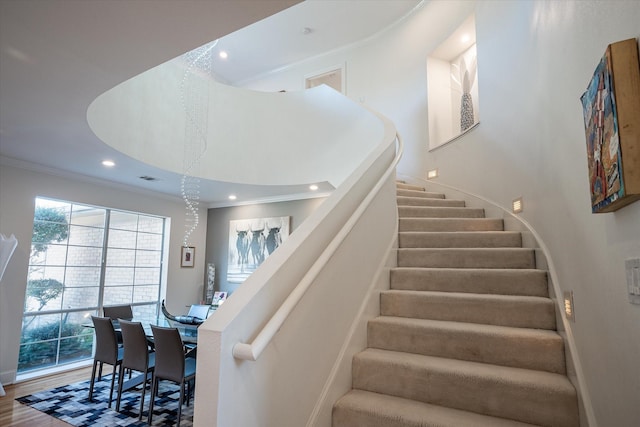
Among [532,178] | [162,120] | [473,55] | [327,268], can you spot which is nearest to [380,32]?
[473,55]

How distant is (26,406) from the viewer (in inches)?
150

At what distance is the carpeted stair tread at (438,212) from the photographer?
385 cm

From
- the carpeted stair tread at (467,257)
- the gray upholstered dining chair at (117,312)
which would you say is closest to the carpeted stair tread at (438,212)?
the carpeted stair tread at (467,257)

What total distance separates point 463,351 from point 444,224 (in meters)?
1.68

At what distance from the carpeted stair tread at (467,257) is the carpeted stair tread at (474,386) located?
0.99 metres

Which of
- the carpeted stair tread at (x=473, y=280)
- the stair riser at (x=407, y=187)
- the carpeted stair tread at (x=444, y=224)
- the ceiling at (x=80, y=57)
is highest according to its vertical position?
the ceiling at (x=80, y=57)

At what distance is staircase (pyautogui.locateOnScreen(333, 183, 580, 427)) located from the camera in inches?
68.2

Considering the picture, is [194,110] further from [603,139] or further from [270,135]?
[603,139]

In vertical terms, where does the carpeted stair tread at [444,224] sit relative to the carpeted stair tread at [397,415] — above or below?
above

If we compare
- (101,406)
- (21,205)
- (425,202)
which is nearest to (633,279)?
(425,202)

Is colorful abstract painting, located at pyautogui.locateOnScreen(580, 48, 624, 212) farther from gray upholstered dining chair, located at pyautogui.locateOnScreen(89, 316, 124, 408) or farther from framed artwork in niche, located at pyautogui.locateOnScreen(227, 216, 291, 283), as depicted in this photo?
framed artwork in niche, located at pyautogui.locateOnScreen(227, 216, 291, 283)

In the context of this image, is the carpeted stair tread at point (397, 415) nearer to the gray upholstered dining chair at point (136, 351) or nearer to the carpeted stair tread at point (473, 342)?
the carpeted stair tread at point (473, 342)

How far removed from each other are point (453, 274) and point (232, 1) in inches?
87.3

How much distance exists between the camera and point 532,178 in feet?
9.34
